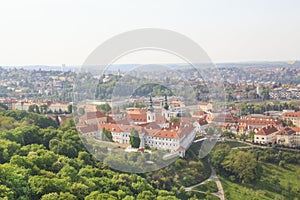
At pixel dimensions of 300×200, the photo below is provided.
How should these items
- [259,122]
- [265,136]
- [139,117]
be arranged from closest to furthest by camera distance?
[139,117] → [265,136] → [259,122]

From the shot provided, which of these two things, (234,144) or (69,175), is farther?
(234,144)

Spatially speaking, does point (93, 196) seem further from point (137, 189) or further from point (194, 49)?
point (194, 49)

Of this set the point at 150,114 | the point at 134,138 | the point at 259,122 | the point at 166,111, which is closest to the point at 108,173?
the point at 134,138

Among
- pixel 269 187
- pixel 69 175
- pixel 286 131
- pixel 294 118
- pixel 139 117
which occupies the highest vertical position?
pixel 139 117

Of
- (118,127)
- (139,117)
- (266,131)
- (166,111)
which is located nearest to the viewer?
(118,127)

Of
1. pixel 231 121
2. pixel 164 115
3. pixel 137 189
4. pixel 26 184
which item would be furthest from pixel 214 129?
pixel 231 121

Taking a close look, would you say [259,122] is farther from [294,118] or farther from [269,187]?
[269,187]

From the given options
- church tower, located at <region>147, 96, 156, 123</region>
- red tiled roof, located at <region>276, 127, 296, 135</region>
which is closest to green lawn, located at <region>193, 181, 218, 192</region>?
church tower, located at <region>147, 96, 156, 123</region>

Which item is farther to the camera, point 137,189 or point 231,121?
point 231,121

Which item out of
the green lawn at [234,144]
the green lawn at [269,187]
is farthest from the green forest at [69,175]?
the green lawn at [234,144]
